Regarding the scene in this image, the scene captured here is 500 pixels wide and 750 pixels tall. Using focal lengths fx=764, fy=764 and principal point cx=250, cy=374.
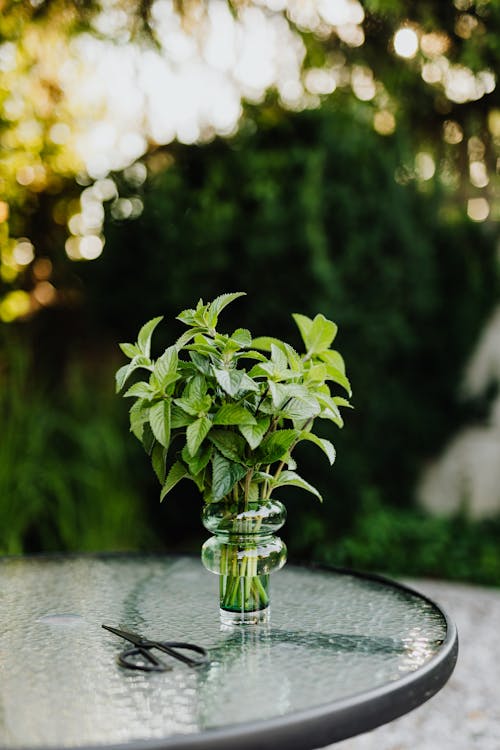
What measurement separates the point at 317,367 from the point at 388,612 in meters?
0.50

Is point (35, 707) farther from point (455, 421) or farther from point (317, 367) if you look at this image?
point (455, 421)

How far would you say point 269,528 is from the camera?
1.31 m

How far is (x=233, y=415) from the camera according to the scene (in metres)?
1.24

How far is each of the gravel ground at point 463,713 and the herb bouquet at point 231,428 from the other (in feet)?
4.66

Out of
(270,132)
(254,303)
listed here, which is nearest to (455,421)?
(254,303)

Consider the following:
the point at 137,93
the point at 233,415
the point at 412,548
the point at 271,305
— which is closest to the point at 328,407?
the point at 233,415

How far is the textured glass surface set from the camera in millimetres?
937

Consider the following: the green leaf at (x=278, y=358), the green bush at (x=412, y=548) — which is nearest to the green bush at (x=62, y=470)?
the green bush at (x=412, y=548)

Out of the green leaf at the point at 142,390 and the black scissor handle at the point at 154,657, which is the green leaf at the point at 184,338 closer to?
the green leaf at the point at 142,390

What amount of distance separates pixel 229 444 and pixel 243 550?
0.19 metres

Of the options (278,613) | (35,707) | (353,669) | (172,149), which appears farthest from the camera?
(172,149)

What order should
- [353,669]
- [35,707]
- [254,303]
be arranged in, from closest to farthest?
1. [35,707]
2. [353,669]
3. [254,303]

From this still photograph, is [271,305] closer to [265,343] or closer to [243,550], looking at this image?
[265,343]

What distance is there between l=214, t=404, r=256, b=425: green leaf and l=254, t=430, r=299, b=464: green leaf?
0.19ft
